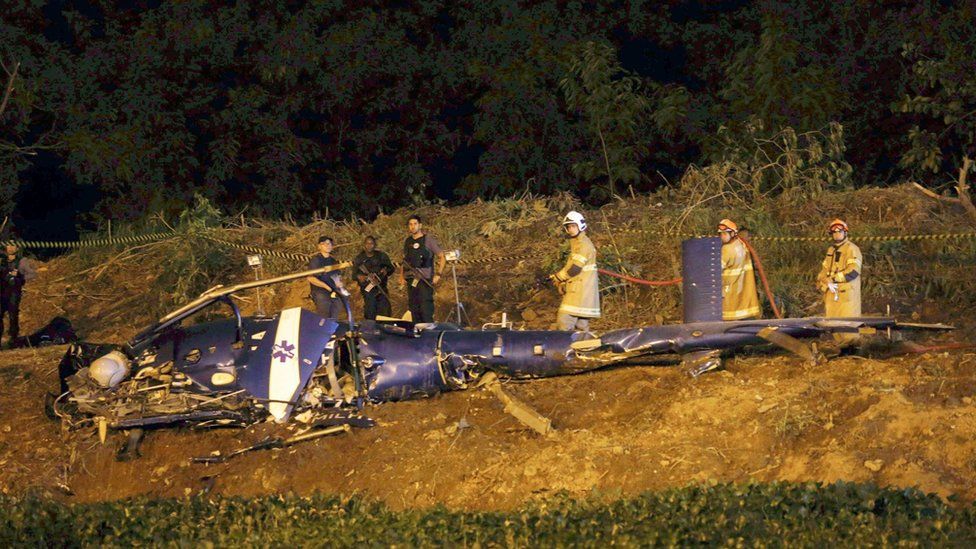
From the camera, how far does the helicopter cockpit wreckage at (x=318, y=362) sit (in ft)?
39.6

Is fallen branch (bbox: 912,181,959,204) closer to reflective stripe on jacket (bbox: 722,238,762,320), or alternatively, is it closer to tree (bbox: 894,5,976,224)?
reflective stripe on jacket (bbox: 722,238,762,320)

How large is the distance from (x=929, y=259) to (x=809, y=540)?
359 inches

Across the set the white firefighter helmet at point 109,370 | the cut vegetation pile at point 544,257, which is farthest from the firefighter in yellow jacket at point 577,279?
the white firefighter helmet at point 109,370

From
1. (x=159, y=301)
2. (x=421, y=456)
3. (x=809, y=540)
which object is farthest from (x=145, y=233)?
(x=809, y=540)

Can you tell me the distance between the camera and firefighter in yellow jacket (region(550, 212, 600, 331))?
13.2 metres

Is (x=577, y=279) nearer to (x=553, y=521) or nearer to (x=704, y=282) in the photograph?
(x=704, y=282)

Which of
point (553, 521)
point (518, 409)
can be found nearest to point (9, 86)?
point (518, 409)

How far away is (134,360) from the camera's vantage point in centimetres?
1245

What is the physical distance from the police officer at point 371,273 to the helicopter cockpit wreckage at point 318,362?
10.9ft

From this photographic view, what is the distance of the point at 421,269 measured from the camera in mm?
15727

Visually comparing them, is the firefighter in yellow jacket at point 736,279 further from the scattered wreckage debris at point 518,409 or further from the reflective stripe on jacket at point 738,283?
the scattered wreckage debris at point 518,409

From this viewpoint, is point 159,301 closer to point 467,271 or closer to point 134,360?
point 467,271

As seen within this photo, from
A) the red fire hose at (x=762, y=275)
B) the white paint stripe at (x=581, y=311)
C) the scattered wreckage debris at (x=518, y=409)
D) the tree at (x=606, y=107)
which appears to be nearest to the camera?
the scattered wreckage debris at (x=518, y=409)

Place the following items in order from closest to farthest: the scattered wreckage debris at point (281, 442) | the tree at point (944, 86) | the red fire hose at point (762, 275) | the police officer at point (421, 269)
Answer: the scattered wreckage debris at point (281, 442)
the red fire hose at point (762, 275)
the police officer at point (421, 269)
the tree at point (944, 86)
